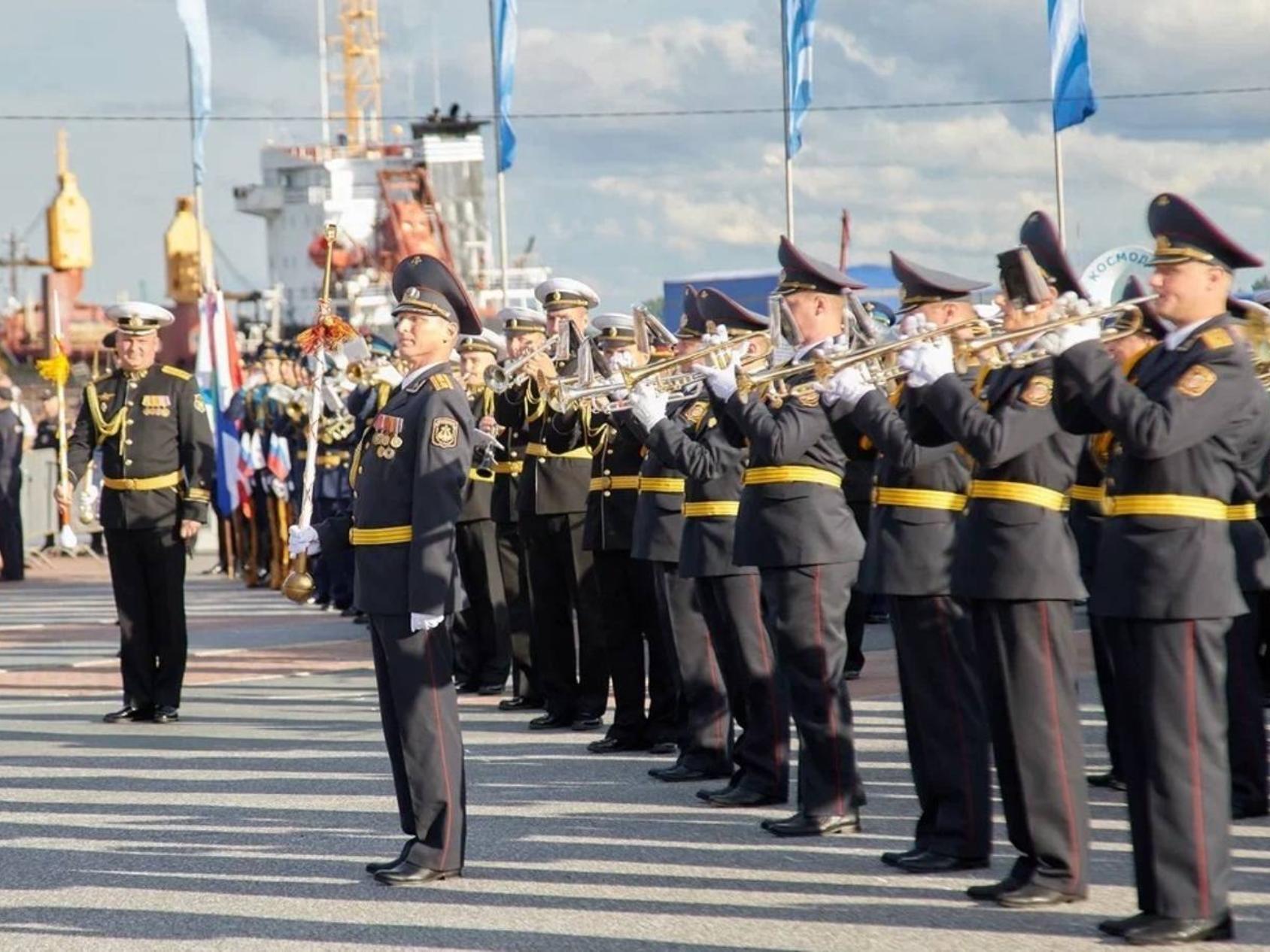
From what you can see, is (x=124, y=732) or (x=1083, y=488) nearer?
(x=1083, y=488)

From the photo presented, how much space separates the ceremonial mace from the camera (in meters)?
7.80

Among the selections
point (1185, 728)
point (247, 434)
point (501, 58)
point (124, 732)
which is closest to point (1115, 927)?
point (1185, 728)

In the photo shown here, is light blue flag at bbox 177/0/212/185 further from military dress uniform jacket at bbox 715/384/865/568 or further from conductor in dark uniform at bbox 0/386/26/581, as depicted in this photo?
military dress uniform jacket at bbox 715/384/865/568

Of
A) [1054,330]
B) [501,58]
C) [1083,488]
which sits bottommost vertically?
[1083,488]

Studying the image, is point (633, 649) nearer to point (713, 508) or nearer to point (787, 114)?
point (713, 508)

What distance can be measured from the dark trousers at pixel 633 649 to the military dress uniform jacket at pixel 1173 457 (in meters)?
3.90

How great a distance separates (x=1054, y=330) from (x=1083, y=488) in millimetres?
2727

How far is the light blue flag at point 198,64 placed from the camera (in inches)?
984

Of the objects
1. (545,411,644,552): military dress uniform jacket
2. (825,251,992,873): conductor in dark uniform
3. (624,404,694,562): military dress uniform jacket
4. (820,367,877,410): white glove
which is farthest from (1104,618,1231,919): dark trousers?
(545,411,644,552): military dress uniform jacket

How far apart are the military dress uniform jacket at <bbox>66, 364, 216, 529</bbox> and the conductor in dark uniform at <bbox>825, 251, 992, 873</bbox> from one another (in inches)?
201

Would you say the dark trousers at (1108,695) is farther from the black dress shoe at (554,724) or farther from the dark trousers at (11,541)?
the dark trousers at (11,541)

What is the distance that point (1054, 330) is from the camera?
6105mm

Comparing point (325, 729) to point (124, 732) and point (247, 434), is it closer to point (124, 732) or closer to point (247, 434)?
point (124, 732)

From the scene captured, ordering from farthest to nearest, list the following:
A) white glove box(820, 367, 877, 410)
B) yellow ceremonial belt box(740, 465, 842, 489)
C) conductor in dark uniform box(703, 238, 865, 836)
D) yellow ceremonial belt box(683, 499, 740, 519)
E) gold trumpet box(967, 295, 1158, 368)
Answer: yellow ceremonial belt box(683, 499, 740, 519) → yellow ceremonial belt box(740, 465, 842, 489) → conductor in dark uniform box(703, 238, 865, 836) → white glove box(820, 367, 877, 410) → gold trumpet box(967, 295, 1158, 368)
